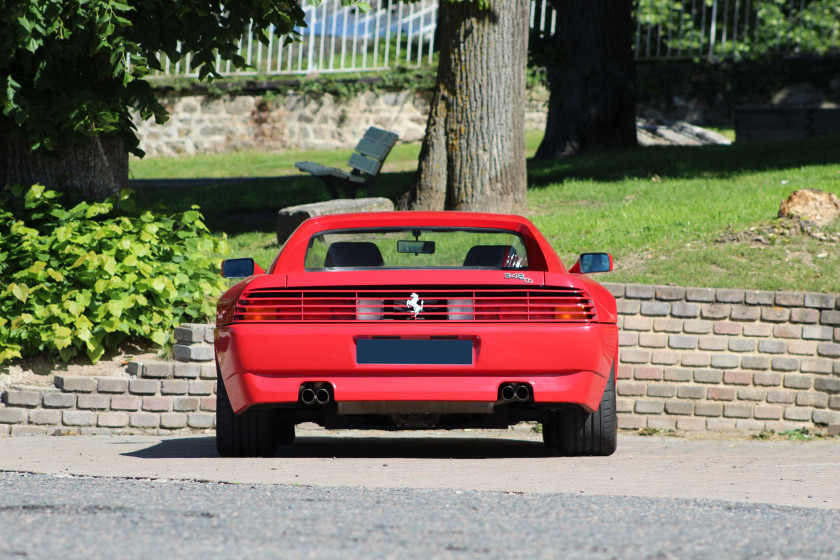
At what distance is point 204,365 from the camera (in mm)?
7969

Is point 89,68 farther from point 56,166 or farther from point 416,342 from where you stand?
point 416,342

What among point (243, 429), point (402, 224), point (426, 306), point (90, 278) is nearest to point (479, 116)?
point (90, 278)

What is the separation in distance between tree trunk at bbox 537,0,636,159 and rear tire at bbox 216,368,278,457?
41.3ft

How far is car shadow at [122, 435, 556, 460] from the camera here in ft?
21.8

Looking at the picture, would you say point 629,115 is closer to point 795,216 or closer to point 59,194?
point 795,216

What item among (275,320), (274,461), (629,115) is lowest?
(274,461)

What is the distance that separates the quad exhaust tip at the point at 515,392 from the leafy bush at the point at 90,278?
329cm

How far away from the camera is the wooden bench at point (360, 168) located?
13.7 m

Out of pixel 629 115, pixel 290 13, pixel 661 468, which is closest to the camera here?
pixel 661 468

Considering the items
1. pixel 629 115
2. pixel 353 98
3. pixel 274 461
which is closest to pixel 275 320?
pixel 274 461

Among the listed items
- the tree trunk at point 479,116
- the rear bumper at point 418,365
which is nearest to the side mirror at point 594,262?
the rear bumper at point 418,365

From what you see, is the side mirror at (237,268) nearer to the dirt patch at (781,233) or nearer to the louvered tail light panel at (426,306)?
the louvered tail light panel at (426,306)

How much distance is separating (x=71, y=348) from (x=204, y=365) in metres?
0.98

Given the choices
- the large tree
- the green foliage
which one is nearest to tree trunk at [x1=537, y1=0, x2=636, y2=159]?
the large tree
